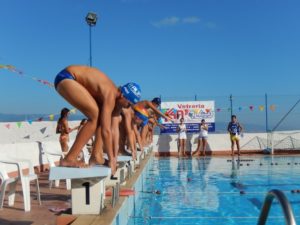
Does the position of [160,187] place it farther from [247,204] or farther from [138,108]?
[247,204]

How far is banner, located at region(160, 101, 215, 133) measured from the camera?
21531mm

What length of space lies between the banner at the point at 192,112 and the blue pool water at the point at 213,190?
13.8 feet

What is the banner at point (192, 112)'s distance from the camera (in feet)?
70.6

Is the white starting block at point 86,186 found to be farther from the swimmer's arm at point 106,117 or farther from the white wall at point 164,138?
the white wall at point 164,138

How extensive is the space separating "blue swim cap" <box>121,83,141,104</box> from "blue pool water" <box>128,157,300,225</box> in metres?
1.89

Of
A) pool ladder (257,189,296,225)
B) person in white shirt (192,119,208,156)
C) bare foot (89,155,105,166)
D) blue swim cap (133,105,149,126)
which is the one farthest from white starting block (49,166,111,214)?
person in white shirt (192,119,208,156)

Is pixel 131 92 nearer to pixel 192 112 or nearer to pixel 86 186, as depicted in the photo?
pixel 86 186

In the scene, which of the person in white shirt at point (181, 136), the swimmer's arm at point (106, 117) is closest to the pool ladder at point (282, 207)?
the swimmer's arm at point (106, 117)

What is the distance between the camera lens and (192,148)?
20.5 metres

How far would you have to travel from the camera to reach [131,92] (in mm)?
4832

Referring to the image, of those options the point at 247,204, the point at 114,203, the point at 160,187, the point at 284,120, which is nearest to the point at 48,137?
the point at 160,187

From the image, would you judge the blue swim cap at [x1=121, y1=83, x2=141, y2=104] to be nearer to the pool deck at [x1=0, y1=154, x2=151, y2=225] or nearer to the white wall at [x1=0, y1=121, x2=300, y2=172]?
the pool deck at [x1=0, y1=154, x2=151, y2=225]

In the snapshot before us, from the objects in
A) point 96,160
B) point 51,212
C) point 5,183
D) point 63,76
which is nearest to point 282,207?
point 63,76

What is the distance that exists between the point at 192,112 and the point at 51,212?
16298 millimetres
